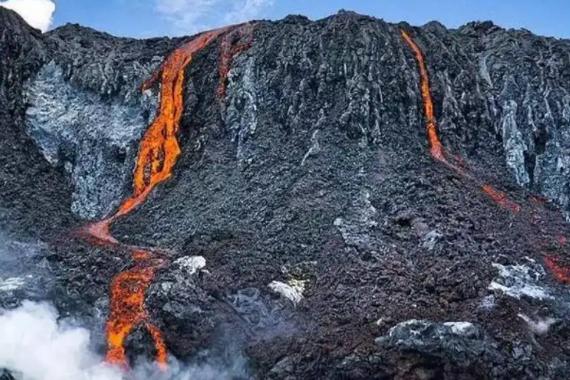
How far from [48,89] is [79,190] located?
308 inches

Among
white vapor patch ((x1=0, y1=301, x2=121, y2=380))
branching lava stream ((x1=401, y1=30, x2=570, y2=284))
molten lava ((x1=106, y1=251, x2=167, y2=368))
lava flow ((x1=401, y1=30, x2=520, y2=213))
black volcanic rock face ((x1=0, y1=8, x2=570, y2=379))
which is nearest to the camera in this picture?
white vapor patch ((x1=0, y1=301, x2=121, y2=380))

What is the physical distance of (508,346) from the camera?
26.0 metres

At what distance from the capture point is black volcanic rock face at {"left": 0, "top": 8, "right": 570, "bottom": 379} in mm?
27453

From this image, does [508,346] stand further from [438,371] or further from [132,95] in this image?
[132,95]

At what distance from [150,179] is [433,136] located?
1469cm

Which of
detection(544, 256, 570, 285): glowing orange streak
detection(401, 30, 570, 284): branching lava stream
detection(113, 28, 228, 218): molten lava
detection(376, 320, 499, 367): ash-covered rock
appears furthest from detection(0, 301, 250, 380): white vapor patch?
detection(401, 30, 570, 284): branching lava stream

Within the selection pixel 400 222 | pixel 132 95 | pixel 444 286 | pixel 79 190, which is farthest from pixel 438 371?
pixel 132 95

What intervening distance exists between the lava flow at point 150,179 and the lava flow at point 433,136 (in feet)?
32.1

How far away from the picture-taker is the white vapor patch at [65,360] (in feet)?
86.4

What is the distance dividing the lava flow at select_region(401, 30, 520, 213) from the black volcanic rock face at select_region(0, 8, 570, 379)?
1.59 ft

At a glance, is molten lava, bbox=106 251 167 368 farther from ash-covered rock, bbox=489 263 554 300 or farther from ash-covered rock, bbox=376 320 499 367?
ash-covered rock, bbox=489 263 554 300

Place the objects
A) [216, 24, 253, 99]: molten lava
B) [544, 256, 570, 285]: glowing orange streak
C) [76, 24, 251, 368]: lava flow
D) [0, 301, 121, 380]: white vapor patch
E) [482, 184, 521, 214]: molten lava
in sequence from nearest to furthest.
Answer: [0, 301, 121, 380]: white vapor patch < [76, 24, 251, 368]: lava flow < [544, 256, 570, 285]: glowing orange streak < [482, 184, 521, 214]: molten lava < [216, 24, 253, 99]: molten lava

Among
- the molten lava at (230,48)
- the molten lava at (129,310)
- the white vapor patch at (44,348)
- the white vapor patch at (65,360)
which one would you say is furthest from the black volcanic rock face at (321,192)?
the white vapor patch at (44,348)

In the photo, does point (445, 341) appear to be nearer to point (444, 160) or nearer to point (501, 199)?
point (501, 199)
